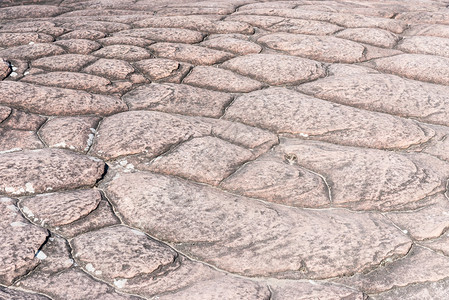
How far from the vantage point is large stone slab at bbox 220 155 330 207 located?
2.97 metres

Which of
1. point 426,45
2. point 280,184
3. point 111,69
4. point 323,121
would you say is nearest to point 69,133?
point 111,69

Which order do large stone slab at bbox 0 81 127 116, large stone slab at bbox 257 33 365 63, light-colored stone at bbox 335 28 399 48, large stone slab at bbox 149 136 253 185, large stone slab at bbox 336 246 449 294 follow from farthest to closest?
light-colored stone at bbox 335 28 399 48 < large stone slab at bbox 257 33 365 63 < large stone slab at bbox 0 81 127 116 < large stone slab at bbox 149 136 253 185 < large stone slab at bbox 336 246 449 294

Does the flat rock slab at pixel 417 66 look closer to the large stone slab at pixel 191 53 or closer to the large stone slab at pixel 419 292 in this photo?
the large stone slab at pixel 191 53

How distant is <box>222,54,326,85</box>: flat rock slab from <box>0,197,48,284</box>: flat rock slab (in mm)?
2293

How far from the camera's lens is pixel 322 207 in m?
2.95

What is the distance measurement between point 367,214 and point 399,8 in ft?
13.5

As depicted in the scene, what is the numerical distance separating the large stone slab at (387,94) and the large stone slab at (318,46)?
51cm

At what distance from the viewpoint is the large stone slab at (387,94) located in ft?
12.6

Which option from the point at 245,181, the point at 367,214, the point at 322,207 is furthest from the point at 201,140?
the point at 367,214

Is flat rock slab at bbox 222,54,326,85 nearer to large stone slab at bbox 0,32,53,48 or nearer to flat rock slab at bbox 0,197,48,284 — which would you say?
large stone slab at bbox 0,32,53,48

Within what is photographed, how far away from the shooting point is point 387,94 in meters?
3.95

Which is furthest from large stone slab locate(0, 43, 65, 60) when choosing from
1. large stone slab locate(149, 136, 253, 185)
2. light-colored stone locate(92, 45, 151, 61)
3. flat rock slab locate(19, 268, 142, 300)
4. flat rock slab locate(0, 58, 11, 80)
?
flat rock slab locate(19, 268, 142, 300)

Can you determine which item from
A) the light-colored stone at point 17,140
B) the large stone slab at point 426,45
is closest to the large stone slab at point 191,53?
the light-colored stone at point 17,140

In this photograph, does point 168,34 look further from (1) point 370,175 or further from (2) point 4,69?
(1) point 370,175
